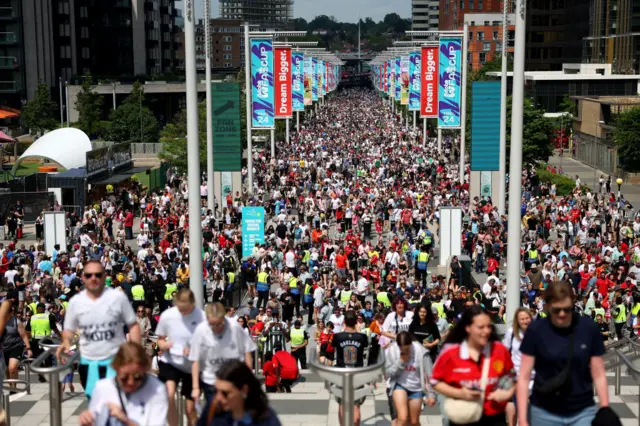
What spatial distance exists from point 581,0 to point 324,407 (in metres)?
113

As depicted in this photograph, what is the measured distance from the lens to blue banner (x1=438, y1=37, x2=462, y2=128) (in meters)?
45.3

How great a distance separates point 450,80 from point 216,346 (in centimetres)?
3829

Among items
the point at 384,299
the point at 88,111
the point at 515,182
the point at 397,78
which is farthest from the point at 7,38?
the point at 515,182

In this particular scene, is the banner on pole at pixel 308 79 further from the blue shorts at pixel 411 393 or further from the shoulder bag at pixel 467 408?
the shoulder bag at pixel 467 408

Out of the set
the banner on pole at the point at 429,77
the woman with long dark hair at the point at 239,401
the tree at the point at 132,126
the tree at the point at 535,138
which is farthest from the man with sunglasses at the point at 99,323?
the tree at the point at 132,126

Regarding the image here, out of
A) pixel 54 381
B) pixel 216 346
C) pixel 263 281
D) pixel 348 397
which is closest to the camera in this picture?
pixel 216 346

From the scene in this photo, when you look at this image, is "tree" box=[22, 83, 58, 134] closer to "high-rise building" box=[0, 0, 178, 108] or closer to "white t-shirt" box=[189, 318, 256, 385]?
"high-rise building" box=[0, 0, 178, 108]

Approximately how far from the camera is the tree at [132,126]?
88.3 m

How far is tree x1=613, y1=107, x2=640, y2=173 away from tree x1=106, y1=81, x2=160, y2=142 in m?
43.2

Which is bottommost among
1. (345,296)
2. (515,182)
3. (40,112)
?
(345,296)

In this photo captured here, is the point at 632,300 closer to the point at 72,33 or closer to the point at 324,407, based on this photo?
the point at 324,407

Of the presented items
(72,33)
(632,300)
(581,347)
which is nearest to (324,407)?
(581,347)

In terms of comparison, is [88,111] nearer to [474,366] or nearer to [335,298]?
[335,298]

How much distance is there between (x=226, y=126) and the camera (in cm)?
3575
